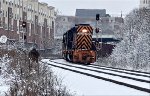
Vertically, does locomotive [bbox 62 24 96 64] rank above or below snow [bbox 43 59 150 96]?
above

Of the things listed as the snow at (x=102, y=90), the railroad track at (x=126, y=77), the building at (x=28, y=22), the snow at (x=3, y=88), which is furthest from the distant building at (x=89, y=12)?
the snow at (x=102, y=90)

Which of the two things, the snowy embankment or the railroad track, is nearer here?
the railroad track

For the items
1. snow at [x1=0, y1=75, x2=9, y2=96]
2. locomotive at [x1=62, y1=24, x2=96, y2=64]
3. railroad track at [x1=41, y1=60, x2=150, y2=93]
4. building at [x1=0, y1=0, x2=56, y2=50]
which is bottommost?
snow at [x1=0, y1=75, x2=9, y2=96]

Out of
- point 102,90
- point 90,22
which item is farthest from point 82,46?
point 90,22

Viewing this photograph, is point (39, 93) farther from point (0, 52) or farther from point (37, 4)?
point (37, 4)

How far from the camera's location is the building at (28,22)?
79625mm

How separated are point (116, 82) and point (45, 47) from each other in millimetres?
88490

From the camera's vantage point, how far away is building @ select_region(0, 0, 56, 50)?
261ft

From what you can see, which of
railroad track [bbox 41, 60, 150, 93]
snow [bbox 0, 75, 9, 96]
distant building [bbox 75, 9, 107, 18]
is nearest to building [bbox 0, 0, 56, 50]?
distant building [bbox 75, 9, 107, 18]

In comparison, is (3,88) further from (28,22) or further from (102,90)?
(28,22)

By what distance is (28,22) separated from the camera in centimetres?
9400

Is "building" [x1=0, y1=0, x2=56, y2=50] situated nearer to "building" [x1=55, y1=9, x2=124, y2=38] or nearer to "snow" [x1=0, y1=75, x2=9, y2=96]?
"building" [x1=55, y1=9, x2=124, y2=38]

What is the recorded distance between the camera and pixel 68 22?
523 feet

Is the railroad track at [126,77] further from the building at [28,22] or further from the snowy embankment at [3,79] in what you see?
the building at [28,22]
